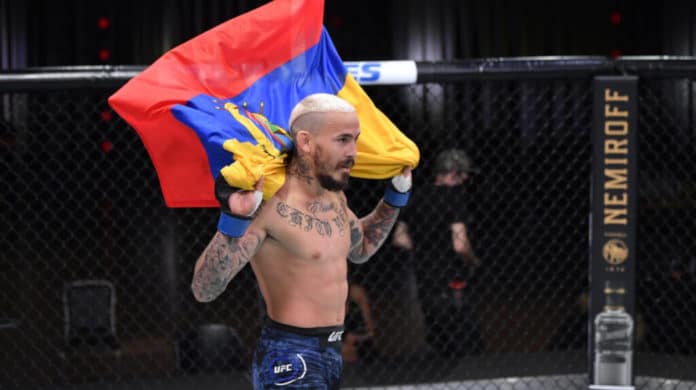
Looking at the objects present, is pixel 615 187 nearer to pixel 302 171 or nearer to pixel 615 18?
pixel 302 171

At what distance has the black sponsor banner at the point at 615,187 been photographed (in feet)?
11.3

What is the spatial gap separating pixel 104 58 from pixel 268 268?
4.67 metres

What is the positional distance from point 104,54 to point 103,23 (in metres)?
0.22

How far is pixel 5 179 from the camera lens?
20.6 feet

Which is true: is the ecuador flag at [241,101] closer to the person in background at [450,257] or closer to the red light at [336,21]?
the person in background at [450,257]

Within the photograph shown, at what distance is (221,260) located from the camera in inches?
88.3

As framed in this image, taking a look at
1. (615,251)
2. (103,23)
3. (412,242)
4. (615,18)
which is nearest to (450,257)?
(412,242)

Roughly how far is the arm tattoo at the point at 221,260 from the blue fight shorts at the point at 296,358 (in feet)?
0.66

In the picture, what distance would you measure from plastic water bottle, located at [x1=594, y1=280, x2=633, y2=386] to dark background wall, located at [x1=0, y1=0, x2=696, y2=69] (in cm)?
360

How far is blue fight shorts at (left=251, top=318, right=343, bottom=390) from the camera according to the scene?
234 cm

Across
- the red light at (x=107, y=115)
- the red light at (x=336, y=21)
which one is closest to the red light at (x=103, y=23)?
the red light at (x=107, y=115)

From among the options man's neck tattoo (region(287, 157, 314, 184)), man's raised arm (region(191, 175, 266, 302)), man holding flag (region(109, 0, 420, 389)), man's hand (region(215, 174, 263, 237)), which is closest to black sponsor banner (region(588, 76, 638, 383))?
man holding flag (region(109, 0, 420, 389))

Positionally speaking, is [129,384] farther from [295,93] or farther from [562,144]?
[562,144]

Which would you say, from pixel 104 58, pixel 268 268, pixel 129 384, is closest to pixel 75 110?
pixel 104 58
